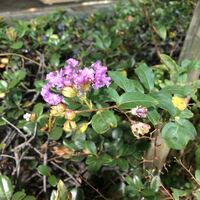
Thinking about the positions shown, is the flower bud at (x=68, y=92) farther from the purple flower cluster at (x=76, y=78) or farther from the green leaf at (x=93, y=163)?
the green leaf at (x=93, y=163)

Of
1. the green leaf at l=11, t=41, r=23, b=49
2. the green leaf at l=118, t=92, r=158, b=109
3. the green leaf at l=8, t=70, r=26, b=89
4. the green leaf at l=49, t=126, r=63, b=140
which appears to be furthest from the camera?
the green leaf at l=11, t=41, r=23, b=49

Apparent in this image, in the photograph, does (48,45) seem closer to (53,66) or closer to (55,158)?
(53,66)

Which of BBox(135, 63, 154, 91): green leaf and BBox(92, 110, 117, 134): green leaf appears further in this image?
BBox(135, 63, 154, 91): green leaf

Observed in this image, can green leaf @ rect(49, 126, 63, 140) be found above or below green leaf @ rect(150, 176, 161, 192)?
above

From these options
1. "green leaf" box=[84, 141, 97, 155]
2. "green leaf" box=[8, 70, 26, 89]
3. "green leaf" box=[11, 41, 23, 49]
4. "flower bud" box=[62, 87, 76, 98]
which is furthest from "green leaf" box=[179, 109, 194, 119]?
"green leaf" box=[11, 41, 23, 49]

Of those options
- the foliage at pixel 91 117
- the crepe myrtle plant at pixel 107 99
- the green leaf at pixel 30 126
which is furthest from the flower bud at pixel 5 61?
the crepe myrtle plant at pixel 107 99

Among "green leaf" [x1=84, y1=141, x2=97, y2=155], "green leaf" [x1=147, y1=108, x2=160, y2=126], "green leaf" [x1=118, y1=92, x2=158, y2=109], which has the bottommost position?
"green leaf" [x1=84, y1=141, x2=97, y2=155]

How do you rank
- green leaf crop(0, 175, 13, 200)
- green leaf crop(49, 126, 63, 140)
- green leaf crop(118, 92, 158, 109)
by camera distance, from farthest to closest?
green leaf crop(49, 126, 63, 140) < green leaf crop(0, 175, 13, 200) < green leaf crop(118, 92, 158, 109)

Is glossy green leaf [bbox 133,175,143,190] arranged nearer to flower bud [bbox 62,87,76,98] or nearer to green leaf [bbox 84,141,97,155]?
green leaf [bbox 84,141,97,155]

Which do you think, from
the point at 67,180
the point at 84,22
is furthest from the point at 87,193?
the point at 84,22
